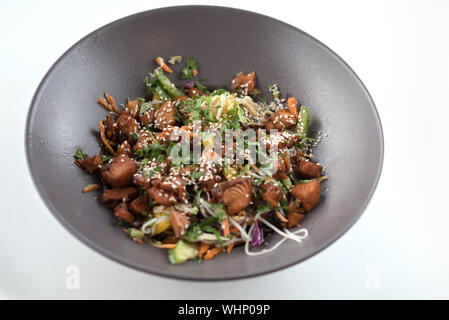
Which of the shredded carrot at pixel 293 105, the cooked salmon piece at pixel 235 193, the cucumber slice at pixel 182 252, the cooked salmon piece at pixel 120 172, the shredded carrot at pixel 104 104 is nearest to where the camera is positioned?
the cucumber slice at pixel 182 252

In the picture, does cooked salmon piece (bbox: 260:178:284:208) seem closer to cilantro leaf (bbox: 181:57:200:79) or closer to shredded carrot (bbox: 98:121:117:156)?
shredded carrot (bbox: 98:121:117:156)

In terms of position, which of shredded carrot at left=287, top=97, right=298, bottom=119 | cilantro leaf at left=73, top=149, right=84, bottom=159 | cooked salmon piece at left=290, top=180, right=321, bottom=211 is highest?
shredded carrot at left=287, top=97, right=298, bottom=119

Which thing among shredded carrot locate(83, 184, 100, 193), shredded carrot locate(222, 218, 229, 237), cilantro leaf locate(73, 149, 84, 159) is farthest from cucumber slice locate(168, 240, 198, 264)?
cilantro leaf locate(73, 149, 84, 159)

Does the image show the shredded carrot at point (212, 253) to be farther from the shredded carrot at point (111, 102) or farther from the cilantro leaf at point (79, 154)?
the shredded carrot at point (111, 102)

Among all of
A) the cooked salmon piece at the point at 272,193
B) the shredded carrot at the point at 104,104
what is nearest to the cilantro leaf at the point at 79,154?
the shredded carrot at the point at 104,104

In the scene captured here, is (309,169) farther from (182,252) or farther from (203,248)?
(182,252)

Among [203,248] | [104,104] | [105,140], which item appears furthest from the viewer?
[104,104]

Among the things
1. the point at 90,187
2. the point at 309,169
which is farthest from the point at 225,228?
the point at 90,187

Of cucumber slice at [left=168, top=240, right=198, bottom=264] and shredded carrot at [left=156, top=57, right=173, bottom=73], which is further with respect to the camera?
shredded carrot at [left=156, top=57, right=173, bottom=73]
